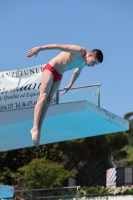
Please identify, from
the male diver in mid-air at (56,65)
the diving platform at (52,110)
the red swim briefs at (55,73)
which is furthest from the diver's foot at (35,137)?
the diving platform at (52,110)

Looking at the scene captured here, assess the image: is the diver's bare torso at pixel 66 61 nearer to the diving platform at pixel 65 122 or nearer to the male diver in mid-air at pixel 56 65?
the male diver in mid-air at pixel 56 65

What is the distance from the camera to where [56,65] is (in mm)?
7004

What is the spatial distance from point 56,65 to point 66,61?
17 cm

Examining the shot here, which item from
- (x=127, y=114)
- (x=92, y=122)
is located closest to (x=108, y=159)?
(x=92, y=122)

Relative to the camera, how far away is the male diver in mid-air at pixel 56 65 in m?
6.69

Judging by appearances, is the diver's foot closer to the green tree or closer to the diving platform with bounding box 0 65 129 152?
the diving platform with bounding box 0 65 129 152

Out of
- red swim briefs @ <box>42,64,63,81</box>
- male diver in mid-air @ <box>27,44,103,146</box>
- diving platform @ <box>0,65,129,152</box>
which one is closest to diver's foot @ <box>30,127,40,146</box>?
male diver in mid-air @ <box>27,44,103,146</box>

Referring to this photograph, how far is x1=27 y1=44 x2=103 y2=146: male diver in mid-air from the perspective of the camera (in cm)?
669

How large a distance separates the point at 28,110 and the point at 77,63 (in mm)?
7018

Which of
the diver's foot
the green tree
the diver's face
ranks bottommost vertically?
the diver's foot

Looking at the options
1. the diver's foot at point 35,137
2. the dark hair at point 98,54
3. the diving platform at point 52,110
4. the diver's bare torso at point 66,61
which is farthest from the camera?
the diving platform at point 52,110

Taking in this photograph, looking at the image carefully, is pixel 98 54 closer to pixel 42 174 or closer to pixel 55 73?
pixel 55 73

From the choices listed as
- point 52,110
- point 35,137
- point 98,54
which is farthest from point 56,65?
point 52,110

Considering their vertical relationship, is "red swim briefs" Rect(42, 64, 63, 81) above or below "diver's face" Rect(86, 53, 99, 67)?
below
